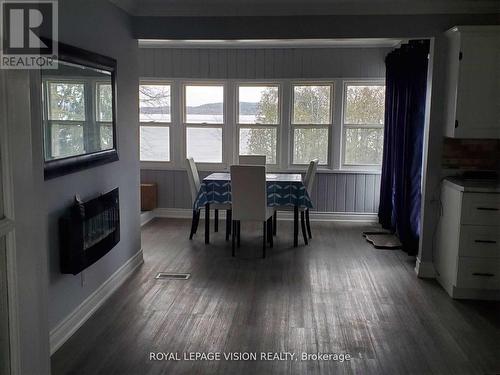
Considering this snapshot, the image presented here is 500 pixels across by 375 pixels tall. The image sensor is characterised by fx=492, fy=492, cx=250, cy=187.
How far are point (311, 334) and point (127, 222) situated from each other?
203cm

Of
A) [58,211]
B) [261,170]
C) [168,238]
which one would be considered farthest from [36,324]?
[168,238]

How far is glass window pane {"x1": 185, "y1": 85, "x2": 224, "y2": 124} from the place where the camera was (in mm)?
7016

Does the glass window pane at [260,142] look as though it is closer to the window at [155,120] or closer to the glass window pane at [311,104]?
the glass window pane at [311,104]

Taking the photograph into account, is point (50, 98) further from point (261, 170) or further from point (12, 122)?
point (261, 170)

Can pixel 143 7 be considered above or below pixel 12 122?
above

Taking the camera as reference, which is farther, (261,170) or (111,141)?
(261,170)

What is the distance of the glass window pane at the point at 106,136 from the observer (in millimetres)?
3768

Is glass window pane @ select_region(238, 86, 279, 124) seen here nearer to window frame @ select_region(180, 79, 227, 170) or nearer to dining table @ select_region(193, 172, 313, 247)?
window frame @ select_region(180, 79, 227, 170)

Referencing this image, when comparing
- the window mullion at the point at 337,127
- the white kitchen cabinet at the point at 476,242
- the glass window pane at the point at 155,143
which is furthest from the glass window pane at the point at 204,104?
the white kitchen cabinet at the point at 476,242

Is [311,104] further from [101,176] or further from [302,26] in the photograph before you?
[101,176]

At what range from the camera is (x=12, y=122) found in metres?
1.46

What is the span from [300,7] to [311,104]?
2561 mm

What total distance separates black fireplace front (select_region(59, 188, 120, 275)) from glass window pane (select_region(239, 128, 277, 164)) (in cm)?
326

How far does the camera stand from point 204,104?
23.2 ft
